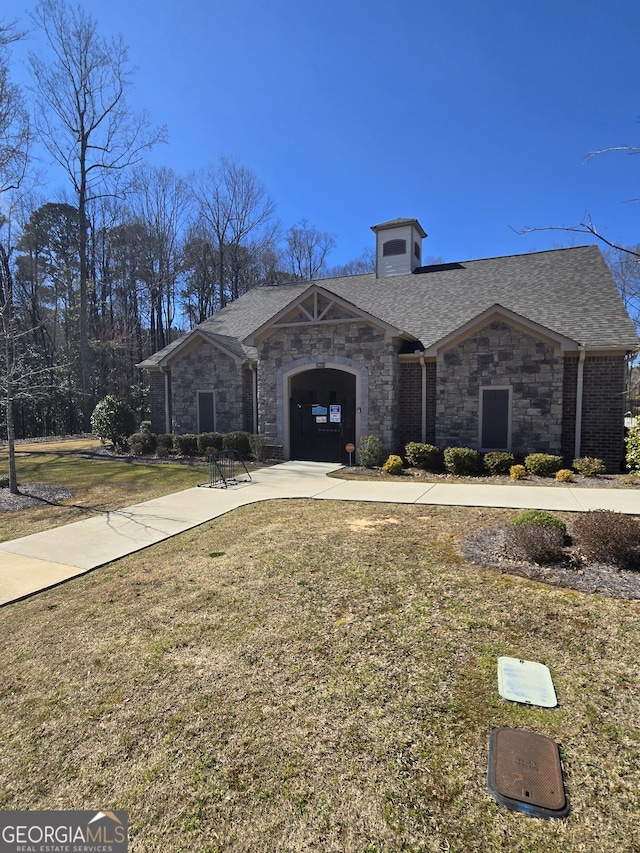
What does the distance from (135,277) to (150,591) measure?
111ft

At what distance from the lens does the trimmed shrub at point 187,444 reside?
16406 mm

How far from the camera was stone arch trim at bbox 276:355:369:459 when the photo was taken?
14.2m

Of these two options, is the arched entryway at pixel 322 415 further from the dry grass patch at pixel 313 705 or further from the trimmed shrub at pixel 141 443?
the dry grass patch at pixel 313 705

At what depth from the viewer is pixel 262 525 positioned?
25.2 ft

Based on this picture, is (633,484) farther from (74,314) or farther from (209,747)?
(74,314)

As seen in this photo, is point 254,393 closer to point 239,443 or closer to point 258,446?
point 239,443

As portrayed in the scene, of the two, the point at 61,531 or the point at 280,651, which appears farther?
the point at 61,531

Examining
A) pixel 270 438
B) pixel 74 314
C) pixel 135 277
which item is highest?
pixel 135 277

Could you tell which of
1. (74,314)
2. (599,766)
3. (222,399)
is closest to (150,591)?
(599,766)

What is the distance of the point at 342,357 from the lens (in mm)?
14484

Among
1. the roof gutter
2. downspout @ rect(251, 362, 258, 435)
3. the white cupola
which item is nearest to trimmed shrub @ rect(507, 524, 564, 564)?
downspout @ rect(251, 362, 258, 435)

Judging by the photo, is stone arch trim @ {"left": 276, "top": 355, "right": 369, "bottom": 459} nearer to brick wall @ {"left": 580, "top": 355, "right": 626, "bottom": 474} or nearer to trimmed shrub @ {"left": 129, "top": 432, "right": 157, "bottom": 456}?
trimmed shrub @ {"left": 129, "top": 432, "right": 157, "bottom": 456}

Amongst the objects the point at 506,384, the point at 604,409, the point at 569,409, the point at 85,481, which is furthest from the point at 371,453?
the point at 85,481

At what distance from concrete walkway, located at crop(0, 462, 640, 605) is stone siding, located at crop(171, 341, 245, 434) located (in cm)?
487
